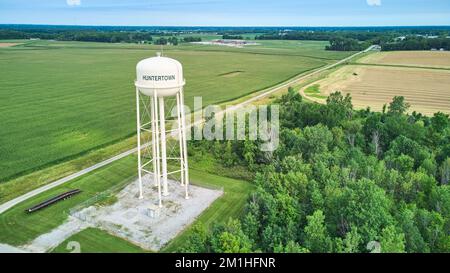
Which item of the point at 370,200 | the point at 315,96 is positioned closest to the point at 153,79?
the point at 370,200

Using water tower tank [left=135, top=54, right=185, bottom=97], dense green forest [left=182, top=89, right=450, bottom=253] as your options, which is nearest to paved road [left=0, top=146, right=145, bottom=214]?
dense green forest [left=182, top=89, right=450, bottom=253]

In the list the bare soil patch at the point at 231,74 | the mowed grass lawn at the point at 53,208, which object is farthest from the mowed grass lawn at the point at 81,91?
the mowed grass lawn at the point at 53,208

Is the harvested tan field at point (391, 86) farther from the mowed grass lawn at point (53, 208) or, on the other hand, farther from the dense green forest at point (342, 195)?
the mowed grass lawn at point (53, 208)

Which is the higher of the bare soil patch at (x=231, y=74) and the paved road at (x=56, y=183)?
the bare soil patch at (x=231, y=74)

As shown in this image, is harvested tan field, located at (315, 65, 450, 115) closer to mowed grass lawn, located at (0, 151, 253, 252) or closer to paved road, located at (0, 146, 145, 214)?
mowed grass lawn, located at (0, 151, 253, 252)

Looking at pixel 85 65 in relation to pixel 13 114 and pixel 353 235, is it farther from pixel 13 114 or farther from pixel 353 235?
pixel 353 235

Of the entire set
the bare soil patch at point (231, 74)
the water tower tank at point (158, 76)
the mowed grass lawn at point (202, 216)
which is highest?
the water tower tank at point (158, 76)
